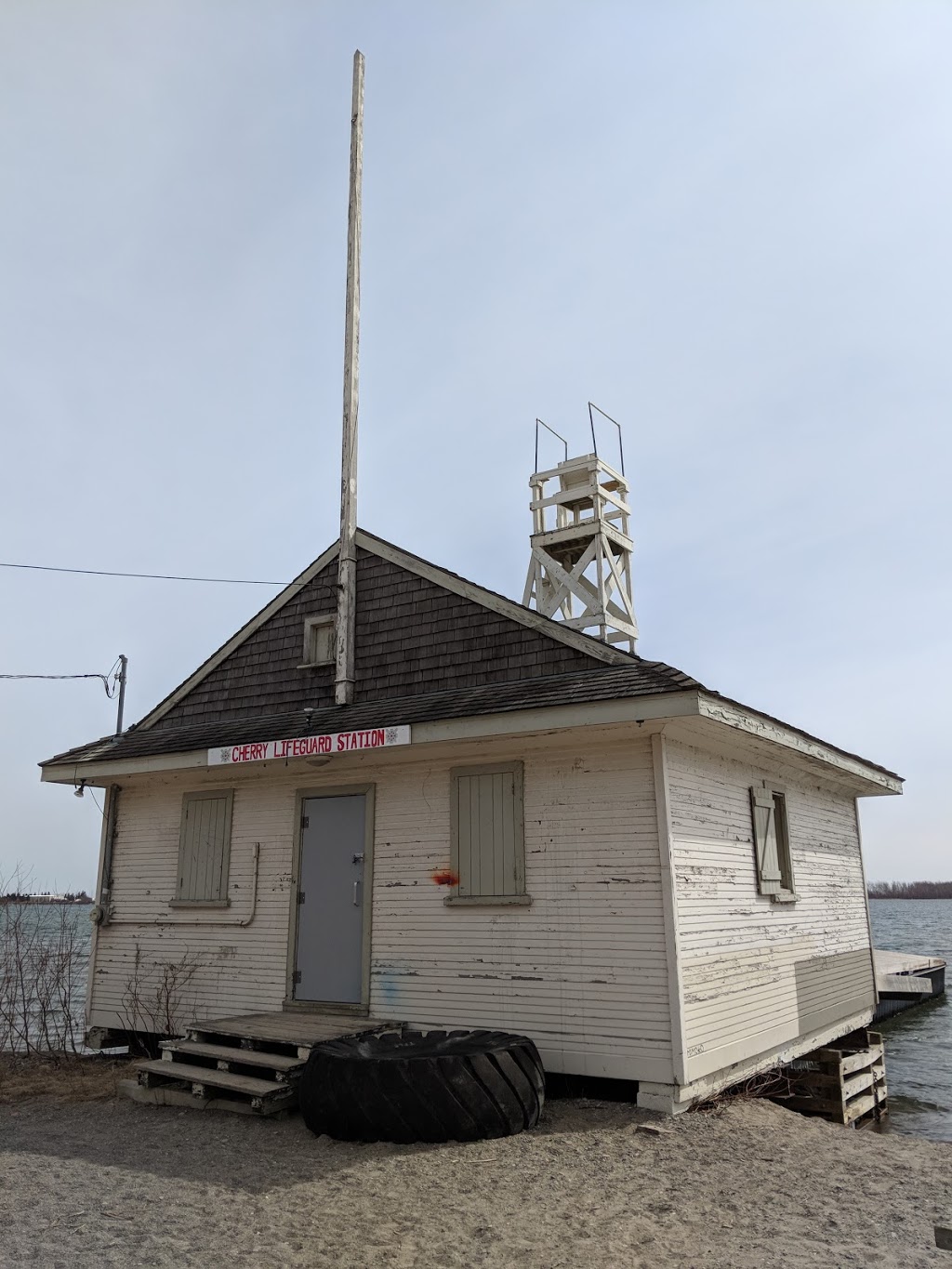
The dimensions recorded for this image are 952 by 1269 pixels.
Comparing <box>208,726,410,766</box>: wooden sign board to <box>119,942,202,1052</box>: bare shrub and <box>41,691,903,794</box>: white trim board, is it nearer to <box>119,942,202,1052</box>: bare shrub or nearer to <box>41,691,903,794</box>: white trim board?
<box>41,691,903,794</box>: white trim board

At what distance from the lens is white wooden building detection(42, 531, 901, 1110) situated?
834 cm

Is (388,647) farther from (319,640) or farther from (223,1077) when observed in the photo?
(223,1077)

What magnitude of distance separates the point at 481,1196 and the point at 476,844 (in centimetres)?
379

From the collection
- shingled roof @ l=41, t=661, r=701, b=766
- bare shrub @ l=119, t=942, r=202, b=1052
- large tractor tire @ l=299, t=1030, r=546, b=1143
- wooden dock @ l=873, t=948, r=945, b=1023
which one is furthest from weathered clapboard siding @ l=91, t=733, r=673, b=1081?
wooden dock @ l=873, t=948, r=945, b=1023

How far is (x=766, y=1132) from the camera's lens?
755cm

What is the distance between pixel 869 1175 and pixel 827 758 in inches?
203

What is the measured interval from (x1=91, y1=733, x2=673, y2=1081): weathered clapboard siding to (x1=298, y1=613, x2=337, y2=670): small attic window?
1609mm

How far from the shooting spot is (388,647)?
438 inches

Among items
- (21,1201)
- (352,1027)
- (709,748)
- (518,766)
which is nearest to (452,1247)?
(21,1201)

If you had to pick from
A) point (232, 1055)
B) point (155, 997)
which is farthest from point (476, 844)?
point (155, 997)

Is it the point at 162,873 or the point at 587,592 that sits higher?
the point at 587,592

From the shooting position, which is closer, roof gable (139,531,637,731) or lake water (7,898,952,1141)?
roof gable (139,531,637,731)

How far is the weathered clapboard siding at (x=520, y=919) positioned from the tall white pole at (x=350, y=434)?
155 cm

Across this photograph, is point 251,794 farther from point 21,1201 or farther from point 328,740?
point 21,1201
